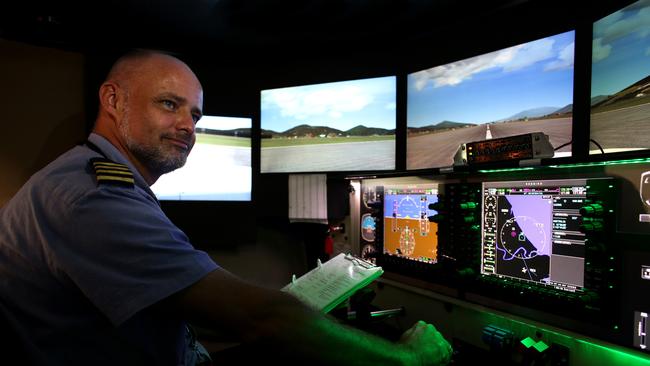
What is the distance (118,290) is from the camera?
0.60 m

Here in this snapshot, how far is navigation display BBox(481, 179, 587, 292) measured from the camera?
3.22ft

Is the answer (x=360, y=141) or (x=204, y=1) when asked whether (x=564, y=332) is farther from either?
(x=204, y=1)

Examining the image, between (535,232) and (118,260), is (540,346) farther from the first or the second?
(118,260)

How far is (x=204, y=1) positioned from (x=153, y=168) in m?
1.43

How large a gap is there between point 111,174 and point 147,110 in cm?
36

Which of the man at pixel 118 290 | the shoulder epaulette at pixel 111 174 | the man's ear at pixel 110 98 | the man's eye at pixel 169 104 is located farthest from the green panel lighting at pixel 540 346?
the man's ear at pixel 110 98

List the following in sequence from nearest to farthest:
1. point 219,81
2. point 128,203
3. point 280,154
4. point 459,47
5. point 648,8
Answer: point 128,203, point 648,8, point 459,47, point 280,154, point 219,81

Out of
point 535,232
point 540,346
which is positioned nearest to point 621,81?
point 535,232

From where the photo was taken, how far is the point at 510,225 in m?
1.14

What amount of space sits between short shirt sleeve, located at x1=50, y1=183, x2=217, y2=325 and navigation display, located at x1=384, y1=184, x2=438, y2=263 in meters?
1.04

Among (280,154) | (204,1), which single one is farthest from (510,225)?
(204,1)

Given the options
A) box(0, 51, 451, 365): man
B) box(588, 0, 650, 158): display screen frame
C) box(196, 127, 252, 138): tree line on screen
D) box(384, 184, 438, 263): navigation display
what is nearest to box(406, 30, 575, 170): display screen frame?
box(588, 0, 650, 158): display screen frame

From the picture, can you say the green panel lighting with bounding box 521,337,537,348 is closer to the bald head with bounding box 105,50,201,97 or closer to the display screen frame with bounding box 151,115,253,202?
the bald head with bounding box 105,50,201,97

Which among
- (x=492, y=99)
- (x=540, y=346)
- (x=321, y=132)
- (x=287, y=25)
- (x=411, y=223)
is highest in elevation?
(x=287, y=25)
